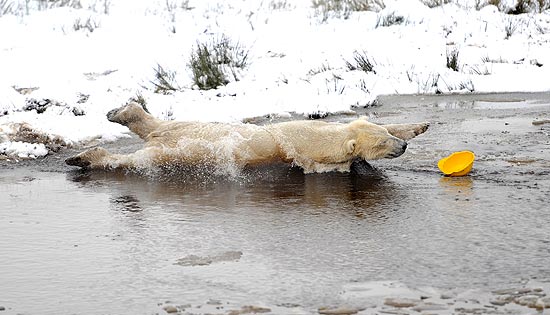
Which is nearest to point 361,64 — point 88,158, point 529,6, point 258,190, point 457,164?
point 529,6

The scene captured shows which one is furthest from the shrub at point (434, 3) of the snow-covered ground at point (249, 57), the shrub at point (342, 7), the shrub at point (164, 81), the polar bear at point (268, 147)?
the polar bear at point (268, 147)

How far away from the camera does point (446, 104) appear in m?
10.7

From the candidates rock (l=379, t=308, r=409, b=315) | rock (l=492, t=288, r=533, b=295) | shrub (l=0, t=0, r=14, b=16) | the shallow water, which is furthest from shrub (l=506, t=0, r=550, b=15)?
rock (l=379, t=308, r=409, b=315)

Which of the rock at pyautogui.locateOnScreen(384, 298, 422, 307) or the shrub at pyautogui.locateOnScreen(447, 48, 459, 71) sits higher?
→ the shrub at pyautogui.locateOnScreen(447, 48, 459, 71)

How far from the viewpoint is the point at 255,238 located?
5.14m

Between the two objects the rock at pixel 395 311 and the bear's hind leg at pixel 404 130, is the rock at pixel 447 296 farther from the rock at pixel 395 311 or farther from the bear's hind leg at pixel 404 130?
the bear's hind leg at pixel 404 130

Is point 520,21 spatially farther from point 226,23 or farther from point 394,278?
point 394,278

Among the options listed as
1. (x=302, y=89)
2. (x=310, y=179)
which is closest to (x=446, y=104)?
(x=302, y=89)

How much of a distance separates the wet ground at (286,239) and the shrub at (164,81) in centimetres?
441

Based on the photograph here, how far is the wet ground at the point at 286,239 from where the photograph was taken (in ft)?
13.5

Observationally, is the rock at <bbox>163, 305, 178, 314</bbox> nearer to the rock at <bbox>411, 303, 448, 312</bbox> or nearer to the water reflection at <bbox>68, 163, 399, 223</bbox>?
the rock at <bbox>411, 303, 448, 312</bbox>

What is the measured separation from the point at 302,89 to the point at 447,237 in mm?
6768

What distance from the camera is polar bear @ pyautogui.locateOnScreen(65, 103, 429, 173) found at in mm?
7059

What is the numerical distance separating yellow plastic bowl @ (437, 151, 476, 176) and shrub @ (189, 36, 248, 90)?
597 cm
